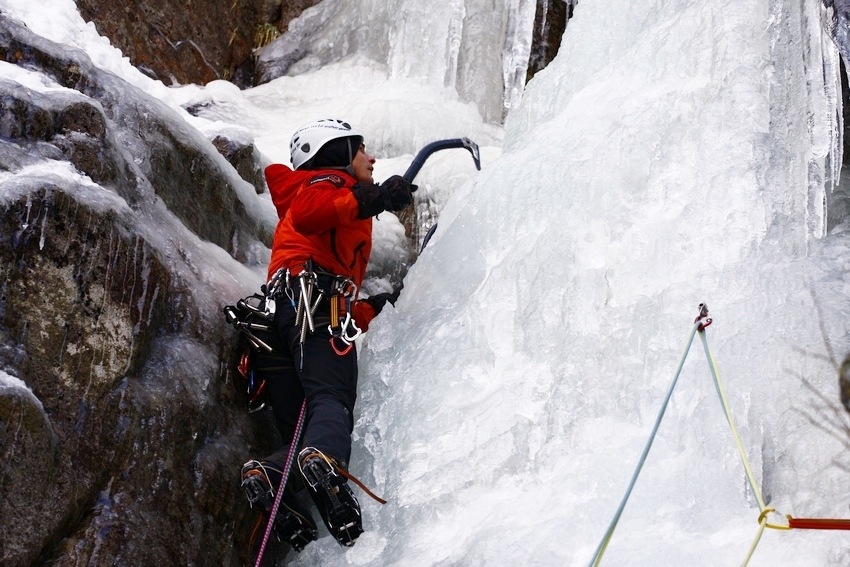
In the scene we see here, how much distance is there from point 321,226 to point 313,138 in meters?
0.45

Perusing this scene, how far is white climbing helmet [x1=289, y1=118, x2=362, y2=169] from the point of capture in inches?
142

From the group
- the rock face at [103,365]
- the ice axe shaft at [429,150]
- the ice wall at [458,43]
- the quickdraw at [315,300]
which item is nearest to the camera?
the rock face at [103,365]

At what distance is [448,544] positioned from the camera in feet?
8.55

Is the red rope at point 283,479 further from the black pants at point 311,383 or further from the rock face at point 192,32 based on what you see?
the rock face at point 192,32

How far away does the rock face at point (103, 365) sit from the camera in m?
2.56

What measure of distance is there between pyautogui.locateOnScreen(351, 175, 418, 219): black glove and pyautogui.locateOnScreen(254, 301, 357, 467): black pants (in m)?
0.36

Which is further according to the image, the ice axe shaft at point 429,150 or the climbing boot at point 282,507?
the ice axe shaft at point 429,150

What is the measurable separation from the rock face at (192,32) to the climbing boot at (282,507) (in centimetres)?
583

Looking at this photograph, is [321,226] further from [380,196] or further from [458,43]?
[458,43]

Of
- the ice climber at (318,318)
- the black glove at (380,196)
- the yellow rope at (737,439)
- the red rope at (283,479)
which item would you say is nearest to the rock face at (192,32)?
the ice climber at (318,318)

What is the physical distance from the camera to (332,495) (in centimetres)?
263

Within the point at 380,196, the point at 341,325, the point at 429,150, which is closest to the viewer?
the point at 341,325

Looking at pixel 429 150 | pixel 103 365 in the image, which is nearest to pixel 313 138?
pixel 429 150

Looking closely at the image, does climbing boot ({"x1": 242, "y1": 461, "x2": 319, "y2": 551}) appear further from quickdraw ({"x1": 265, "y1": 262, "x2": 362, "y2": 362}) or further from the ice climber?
quickdraw ({"x1": 265, "y1": 262, "x2": 362, "y2": 362})
